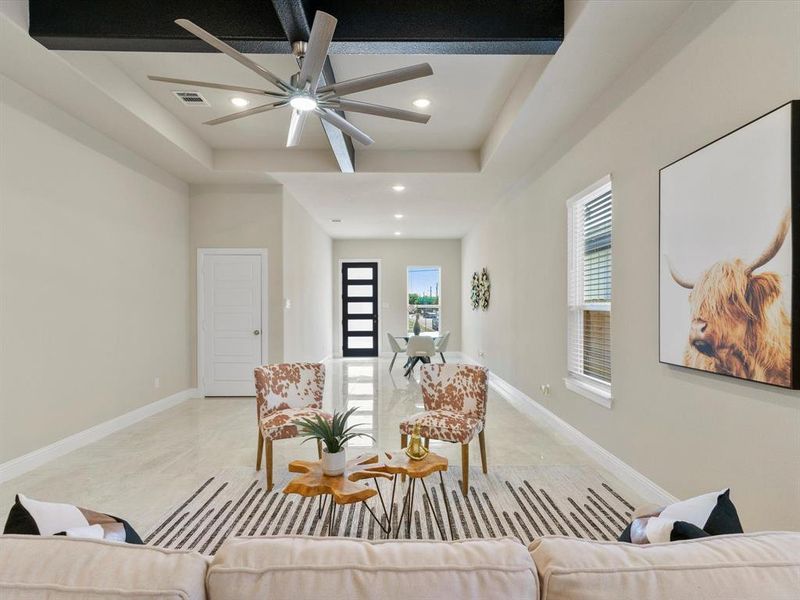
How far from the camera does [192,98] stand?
3.99 m

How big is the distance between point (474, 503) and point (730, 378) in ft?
5.20

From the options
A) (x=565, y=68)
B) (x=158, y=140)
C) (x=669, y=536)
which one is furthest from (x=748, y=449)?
(x=158, y=140)

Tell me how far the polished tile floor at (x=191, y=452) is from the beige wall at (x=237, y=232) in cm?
101

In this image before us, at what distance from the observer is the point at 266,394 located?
3.32 meters

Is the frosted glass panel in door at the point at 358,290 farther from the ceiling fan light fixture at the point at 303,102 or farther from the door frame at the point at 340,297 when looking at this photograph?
the ceiling fan light fixture at the point at 303,102

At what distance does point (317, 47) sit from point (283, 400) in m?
2.44

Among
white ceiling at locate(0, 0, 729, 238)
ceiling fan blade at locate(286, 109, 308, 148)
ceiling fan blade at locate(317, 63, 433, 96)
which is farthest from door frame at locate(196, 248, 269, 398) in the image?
ceiling fan blade at locate(317, 63, 433, 96)

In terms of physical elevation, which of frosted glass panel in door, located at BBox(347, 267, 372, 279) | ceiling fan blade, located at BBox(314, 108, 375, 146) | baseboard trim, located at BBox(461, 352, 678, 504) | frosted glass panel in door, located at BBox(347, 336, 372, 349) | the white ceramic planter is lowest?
baseboard trim, located at BBox(461, 352, 678, 504)

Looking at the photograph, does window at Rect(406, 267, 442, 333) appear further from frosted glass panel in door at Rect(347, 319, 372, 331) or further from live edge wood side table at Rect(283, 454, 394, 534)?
live edge wood side table at Rect(283, 454, 394, 534)

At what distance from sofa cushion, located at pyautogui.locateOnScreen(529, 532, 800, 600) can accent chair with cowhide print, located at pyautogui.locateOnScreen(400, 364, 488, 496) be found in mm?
2180

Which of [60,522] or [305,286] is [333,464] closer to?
[60,522]

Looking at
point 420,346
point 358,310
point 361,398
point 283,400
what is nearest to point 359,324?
point 358,310

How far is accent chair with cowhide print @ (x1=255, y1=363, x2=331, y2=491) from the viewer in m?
3.06

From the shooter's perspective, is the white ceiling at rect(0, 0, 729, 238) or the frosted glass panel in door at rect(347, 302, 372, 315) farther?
the frosted glass panel in door at rect(347, 302, 372, 315)
